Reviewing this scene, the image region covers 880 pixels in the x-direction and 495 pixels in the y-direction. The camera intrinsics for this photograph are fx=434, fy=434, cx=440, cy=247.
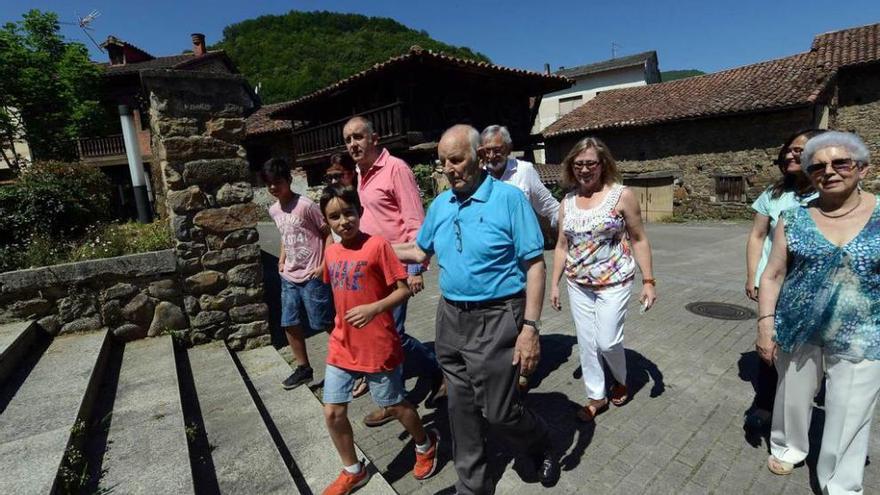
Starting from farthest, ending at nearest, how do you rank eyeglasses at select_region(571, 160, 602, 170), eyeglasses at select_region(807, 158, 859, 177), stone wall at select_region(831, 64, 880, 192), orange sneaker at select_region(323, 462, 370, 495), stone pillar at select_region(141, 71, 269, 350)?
1. stone wall at select_region(831, 64, 880, 192)
2. stone pillar at select_region(141, 71, 269, 350)
3. eyeglasses at select_region(571, 160, 602, 170)
4. orange sneaker at select_region(323, 462, 370, 495)
5. eyeglasses at select_region(807, 158, 859, 177)

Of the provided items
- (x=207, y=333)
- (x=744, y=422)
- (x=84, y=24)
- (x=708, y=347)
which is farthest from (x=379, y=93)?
(x=744, y=422)

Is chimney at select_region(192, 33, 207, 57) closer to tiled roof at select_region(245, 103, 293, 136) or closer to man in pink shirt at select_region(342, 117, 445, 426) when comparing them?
tiled roof at select_region(245, 103, 293, 136)

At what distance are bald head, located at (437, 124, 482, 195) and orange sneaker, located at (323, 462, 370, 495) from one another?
1669mm

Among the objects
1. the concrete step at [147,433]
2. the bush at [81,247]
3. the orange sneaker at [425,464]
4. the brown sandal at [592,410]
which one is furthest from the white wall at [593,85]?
the orange sneaker at [425,464]

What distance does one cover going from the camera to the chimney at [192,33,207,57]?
30844 millimetres

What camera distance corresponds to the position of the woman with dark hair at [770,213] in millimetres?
2618

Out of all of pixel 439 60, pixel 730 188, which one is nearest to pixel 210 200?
pixel 439 60

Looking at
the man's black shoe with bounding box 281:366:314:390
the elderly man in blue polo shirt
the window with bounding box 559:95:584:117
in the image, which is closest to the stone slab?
the man's black shoe with bounding box 281:366:314:390

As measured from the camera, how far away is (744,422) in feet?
9.33

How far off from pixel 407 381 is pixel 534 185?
78.6 inches

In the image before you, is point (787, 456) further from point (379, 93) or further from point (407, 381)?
point (379, 93)

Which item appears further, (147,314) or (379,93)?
(379,93)

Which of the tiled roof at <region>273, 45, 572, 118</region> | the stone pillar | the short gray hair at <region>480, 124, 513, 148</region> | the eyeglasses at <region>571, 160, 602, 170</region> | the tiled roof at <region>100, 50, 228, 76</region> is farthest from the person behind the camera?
the tiled roof at <region>100, 50, 228, 76</region>

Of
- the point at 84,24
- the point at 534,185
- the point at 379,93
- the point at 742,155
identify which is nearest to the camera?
the point at 534,185
